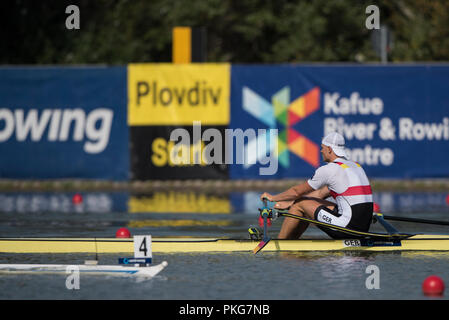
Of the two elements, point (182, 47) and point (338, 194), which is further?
point (182, 47)

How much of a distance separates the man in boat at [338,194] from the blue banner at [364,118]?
909 cm

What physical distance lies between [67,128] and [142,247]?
11625 millimetres

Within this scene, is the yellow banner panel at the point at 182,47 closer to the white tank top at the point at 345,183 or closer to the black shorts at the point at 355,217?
the white tank top at the point at 345,183

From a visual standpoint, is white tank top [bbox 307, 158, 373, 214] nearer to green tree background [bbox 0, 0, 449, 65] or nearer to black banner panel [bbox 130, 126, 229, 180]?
black banner panel [bbox 130, 126, 229, 180]

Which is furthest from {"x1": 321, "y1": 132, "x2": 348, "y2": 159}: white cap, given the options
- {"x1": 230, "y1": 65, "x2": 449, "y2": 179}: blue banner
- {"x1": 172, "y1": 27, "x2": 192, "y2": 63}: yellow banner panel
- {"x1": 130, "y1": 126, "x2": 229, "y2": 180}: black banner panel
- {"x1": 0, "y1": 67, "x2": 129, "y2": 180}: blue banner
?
{"x1": 172, "y1": 27, "x2": 192, "y2": 63}: yellow banner panel

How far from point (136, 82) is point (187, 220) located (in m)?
6.60

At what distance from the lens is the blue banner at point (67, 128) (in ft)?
70.4

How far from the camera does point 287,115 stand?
21.1 metres

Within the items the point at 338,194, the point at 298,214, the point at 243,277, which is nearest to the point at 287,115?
the point at 298,214

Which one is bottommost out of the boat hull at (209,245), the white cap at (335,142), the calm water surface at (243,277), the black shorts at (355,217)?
the calm water surface at (243,277)

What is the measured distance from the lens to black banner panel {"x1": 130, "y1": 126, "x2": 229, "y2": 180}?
Result: 21.0 meters

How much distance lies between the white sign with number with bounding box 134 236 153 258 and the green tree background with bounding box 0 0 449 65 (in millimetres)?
20358

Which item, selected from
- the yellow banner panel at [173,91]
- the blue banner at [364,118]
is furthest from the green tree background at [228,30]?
the yellow banner panel at [173,91]

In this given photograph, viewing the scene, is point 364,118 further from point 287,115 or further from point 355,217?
point 355,217
